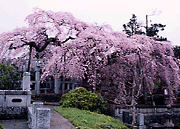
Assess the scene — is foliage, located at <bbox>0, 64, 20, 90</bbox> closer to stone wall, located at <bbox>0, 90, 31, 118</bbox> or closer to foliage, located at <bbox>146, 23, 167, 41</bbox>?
stone wall, located at <bbox>0, 90, 31, 118</bbox>

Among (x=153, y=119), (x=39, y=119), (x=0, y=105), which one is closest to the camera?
(x=39, y=119)

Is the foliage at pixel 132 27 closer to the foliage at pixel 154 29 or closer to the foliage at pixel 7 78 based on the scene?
the foliage at pixel 154 29

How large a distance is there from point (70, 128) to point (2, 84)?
1025cm

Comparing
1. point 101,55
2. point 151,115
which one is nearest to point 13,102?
point 101,55

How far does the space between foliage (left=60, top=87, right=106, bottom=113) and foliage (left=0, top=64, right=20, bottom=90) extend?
224 inches

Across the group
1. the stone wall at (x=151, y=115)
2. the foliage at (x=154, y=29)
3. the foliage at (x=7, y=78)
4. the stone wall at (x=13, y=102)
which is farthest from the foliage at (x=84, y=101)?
the foliage at (x=154, y=29)

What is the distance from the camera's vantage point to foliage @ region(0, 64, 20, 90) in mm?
17453

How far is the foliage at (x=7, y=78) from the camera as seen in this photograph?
17.5m

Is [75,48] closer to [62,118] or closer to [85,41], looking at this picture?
[85,41]

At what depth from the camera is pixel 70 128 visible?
30.4ft

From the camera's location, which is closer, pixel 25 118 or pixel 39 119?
pixel 39 119

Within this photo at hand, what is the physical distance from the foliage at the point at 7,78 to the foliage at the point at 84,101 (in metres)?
5.68

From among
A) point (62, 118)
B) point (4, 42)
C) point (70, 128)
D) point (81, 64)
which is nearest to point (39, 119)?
point (70, 128)

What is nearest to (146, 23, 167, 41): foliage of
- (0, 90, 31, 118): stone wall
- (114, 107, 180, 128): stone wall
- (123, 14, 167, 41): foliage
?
(123, 14, 167, 41): foliage
